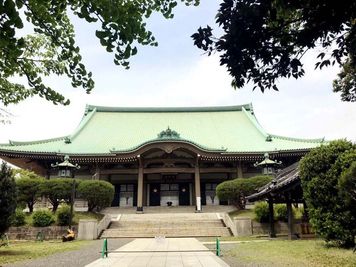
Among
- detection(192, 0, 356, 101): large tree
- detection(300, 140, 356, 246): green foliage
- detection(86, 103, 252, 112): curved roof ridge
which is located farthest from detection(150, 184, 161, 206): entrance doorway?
detection(192, 0, 356, 101): large tree

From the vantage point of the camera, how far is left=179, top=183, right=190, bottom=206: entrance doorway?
98.8 feet

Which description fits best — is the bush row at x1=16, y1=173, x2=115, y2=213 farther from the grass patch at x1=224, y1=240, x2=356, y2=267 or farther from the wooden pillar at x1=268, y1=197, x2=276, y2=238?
the grass patch at x1=224, y1=240, x2=356, y2=267

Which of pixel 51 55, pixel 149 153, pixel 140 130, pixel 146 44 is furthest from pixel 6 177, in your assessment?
pixel 140 130

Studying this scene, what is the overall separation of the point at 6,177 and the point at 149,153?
54.4 ft

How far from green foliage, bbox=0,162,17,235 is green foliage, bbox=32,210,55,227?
7.18m

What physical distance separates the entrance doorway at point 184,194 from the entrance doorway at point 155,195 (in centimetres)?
207

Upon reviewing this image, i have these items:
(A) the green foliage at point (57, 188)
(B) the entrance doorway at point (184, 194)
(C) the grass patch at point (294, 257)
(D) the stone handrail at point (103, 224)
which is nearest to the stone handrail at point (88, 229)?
(D) the stone handrail at point (103, 224)

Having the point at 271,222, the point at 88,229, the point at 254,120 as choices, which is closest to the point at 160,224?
the point at 88,229

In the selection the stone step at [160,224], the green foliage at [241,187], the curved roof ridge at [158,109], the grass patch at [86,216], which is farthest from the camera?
the curved roof ridge at [158,109]

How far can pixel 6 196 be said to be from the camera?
11.6 m

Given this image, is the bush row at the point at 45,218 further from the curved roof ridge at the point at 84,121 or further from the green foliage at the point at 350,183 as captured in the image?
the green foliage at the point at 350,183

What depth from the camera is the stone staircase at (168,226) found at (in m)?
19.2

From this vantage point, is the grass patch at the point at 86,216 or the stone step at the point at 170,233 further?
the grass patch at the point at 86,216

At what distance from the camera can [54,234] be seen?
60.1ft
